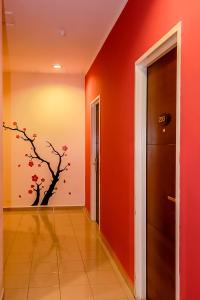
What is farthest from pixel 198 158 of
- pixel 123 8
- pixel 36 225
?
pixel 36 225

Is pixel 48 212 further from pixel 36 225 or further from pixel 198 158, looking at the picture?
pixel 198 158

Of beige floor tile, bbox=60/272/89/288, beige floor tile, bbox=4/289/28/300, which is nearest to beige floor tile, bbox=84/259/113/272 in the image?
beige floor tile, bbox=60/272/89/288

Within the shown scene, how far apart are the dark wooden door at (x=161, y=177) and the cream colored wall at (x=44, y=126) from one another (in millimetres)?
4074

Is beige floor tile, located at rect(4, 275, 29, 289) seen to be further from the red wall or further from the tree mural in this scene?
the tree mural

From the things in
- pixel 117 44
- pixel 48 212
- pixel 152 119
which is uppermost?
pixel 117 44

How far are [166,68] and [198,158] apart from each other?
0.89 metres

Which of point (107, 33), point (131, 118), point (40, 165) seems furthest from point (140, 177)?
point (40, 165)

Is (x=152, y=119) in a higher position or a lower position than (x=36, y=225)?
higher

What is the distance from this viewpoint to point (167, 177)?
2.28 meters

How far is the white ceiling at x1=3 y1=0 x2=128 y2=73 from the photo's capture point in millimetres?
3314

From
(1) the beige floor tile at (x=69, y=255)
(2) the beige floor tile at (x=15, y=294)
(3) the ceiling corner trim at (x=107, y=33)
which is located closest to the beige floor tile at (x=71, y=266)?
(1) the beige floor tile at (x=69, y=255)

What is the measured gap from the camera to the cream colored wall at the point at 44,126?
6.47 meters

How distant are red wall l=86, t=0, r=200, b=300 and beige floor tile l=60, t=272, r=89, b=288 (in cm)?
43

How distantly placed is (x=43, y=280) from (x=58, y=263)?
49 centimetres
